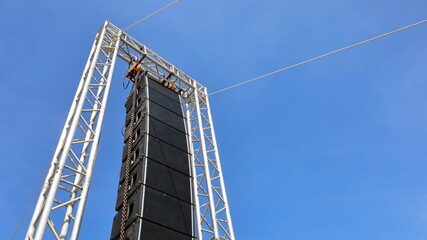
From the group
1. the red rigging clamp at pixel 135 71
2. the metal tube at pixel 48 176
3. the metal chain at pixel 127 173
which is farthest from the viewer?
the red rigging clamp at pixel 135 71

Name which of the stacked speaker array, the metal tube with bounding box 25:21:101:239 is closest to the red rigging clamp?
the stacked speaker array

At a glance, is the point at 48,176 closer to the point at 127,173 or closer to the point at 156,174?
the point at 127,173

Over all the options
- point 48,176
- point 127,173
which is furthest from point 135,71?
point 48,176

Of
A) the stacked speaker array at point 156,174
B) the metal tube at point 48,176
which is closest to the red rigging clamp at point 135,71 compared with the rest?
the stacked speaker array at point 156,174

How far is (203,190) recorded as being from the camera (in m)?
10.0

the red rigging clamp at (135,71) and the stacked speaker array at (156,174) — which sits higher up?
the red rigging clamp at (135,71)

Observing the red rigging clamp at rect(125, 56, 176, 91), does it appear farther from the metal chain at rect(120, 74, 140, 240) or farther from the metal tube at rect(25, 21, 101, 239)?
the metal tube at rect(25, 21, 101, 239)

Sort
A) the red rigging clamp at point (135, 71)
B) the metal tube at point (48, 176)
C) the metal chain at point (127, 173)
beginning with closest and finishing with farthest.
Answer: the metal tube at point (48, 176) < the metal chain at point (127, 173) < the red rigging clamp at point (135, 71)

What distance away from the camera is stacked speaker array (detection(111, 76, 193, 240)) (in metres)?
6.86

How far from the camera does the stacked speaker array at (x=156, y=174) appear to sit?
686 cm

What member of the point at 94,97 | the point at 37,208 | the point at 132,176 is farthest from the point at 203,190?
the point at 37,208

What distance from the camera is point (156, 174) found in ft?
25.4

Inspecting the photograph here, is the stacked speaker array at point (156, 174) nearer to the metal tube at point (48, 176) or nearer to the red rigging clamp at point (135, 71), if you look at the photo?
the red rigging clamp at point (135, 71)

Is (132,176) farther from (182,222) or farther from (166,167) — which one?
(182,222)
